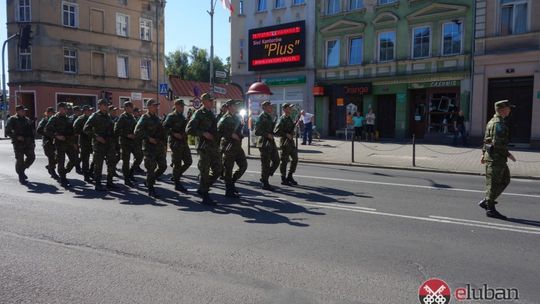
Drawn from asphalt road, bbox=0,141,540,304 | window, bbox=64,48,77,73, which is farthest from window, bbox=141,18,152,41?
asphalt road, bbox=0,141,540,304

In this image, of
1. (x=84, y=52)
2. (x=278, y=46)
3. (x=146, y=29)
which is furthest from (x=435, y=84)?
(x=146, y=29)

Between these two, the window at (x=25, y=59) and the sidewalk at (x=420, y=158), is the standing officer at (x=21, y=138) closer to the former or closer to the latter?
the sidewalk at (x=420, y=158)

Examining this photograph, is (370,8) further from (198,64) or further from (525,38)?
(198,64)

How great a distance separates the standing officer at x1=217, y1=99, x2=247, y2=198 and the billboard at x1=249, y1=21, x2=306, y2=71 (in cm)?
2061

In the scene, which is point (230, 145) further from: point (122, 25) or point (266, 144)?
point (122, 25)

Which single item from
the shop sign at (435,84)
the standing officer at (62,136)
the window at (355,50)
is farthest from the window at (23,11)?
the standing officer at (62,136)

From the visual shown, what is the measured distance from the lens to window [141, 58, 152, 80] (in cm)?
4288

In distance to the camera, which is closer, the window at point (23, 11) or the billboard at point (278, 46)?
the billboard at point (278, 46)

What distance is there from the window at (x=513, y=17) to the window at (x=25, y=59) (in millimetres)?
31293

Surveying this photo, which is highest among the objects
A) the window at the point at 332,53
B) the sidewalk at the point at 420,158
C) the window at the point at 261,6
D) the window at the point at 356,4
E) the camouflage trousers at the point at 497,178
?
the window at the point at 261,6

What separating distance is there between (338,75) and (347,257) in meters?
23.2

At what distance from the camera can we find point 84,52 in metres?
37.5

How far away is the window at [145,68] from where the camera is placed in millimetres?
42875

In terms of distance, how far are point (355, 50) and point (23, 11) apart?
24.8 metres
